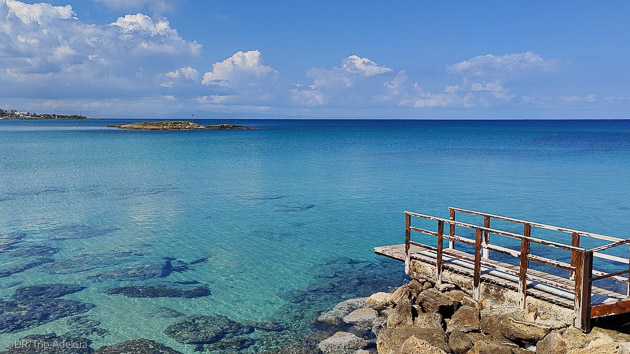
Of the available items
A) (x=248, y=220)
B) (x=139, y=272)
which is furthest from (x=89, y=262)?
(x=248, y=220)

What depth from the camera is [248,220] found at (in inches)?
988

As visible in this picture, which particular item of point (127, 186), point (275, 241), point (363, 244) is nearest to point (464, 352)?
point (363, 244)

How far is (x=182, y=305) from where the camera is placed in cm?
1453

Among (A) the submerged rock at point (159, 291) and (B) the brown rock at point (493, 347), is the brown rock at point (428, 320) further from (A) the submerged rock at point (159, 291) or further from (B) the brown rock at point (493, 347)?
(A) the submerged rock at point (159, 291)

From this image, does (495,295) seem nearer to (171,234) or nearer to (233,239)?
(233,239)

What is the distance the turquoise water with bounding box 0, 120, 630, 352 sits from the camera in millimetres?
14914

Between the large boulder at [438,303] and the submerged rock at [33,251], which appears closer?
the large boulder at [438,303]

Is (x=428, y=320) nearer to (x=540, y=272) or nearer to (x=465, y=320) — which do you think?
(x=465, y=320)

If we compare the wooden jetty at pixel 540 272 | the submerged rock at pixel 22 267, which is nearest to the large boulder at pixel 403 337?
the wooden jetty at pixel 540 272

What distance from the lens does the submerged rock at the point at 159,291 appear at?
1523 centimetres

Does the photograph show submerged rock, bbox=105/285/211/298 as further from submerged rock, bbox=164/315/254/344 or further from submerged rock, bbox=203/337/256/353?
submerged rock, bbox=203/337/256/353

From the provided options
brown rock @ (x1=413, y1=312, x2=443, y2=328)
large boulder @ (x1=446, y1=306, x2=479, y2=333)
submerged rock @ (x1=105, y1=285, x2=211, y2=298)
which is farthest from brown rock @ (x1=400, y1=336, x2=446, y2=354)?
submerged rock @ (x1=105, y1=285, x2=211, y2=298)

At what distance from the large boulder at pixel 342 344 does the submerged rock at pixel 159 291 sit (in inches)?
203

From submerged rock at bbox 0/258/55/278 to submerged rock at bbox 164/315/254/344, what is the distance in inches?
314
